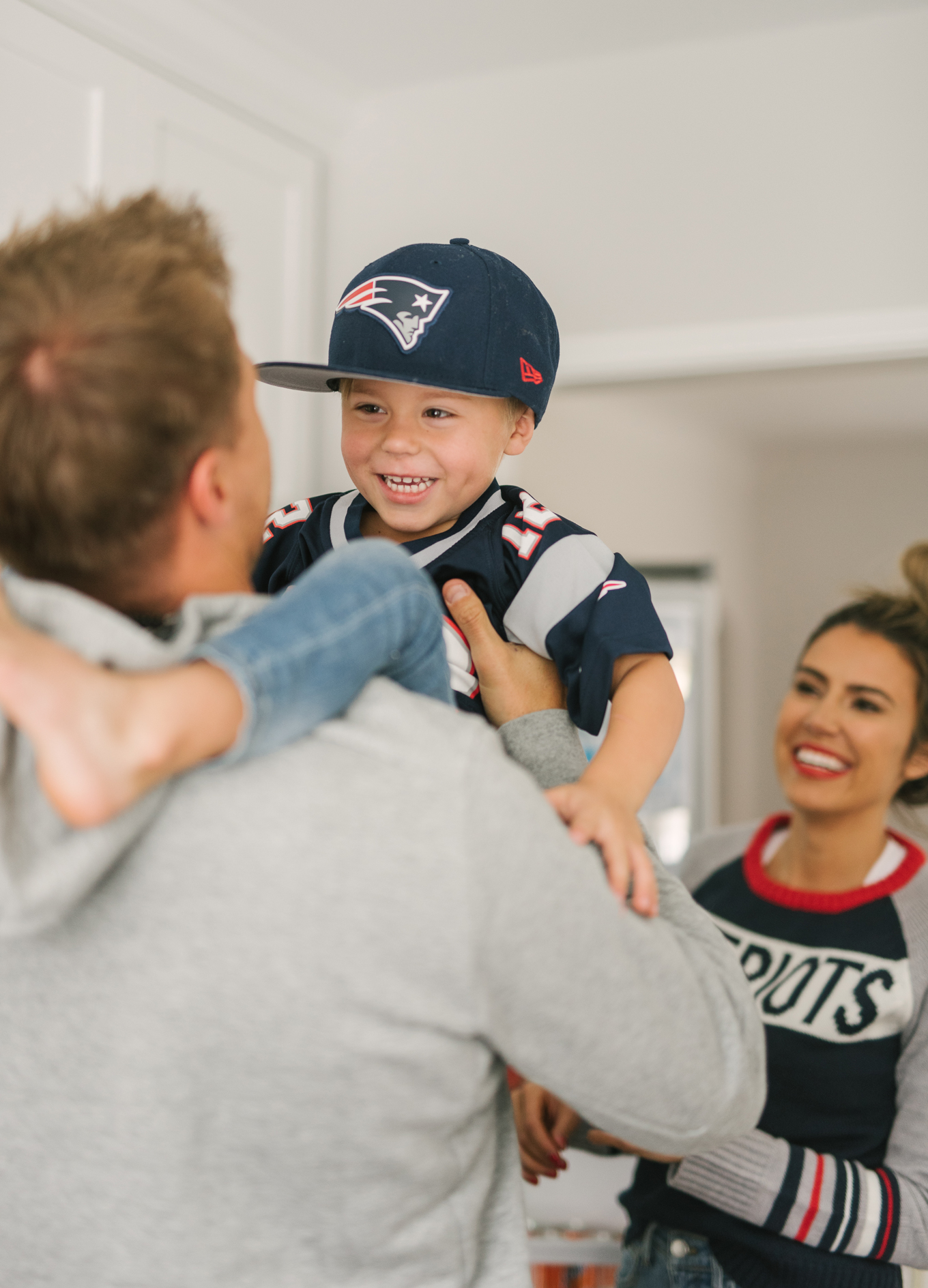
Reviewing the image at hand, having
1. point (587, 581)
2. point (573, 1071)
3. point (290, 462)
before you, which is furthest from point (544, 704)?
point (290, 462)

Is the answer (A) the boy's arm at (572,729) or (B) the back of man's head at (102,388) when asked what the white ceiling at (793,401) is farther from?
(B) the back of man's head at (102,388)

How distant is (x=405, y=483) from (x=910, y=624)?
Answer: 1.03 metres

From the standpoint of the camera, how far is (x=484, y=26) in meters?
2.16

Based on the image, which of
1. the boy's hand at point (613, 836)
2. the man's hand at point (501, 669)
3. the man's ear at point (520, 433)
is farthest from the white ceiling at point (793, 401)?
the boy's hand at point (613, 836)

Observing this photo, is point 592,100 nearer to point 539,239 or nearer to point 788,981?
point 539,239

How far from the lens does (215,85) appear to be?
207 centimetres

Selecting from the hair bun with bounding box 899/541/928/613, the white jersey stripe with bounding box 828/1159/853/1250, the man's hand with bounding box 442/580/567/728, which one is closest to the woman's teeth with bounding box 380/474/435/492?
the man's hand with bounding box 442/580/567/728

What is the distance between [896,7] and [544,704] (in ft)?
6.07

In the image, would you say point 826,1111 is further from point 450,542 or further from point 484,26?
point 484,26

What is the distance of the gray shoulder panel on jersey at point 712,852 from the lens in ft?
5.80

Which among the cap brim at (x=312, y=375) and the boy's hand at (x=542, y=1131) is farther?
the boy's hand at (x=542, y=1131)

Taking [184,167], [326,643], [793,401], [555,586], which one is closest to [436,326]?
[555,586]

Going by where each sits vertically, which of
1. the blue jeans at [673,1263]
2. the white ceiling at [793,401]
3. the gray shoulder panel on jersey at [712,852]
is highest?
the white ceiling at [793,401]

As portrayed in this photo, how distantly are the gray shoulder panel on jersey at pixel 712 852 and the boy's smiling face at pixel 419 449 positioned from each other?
0.94m
